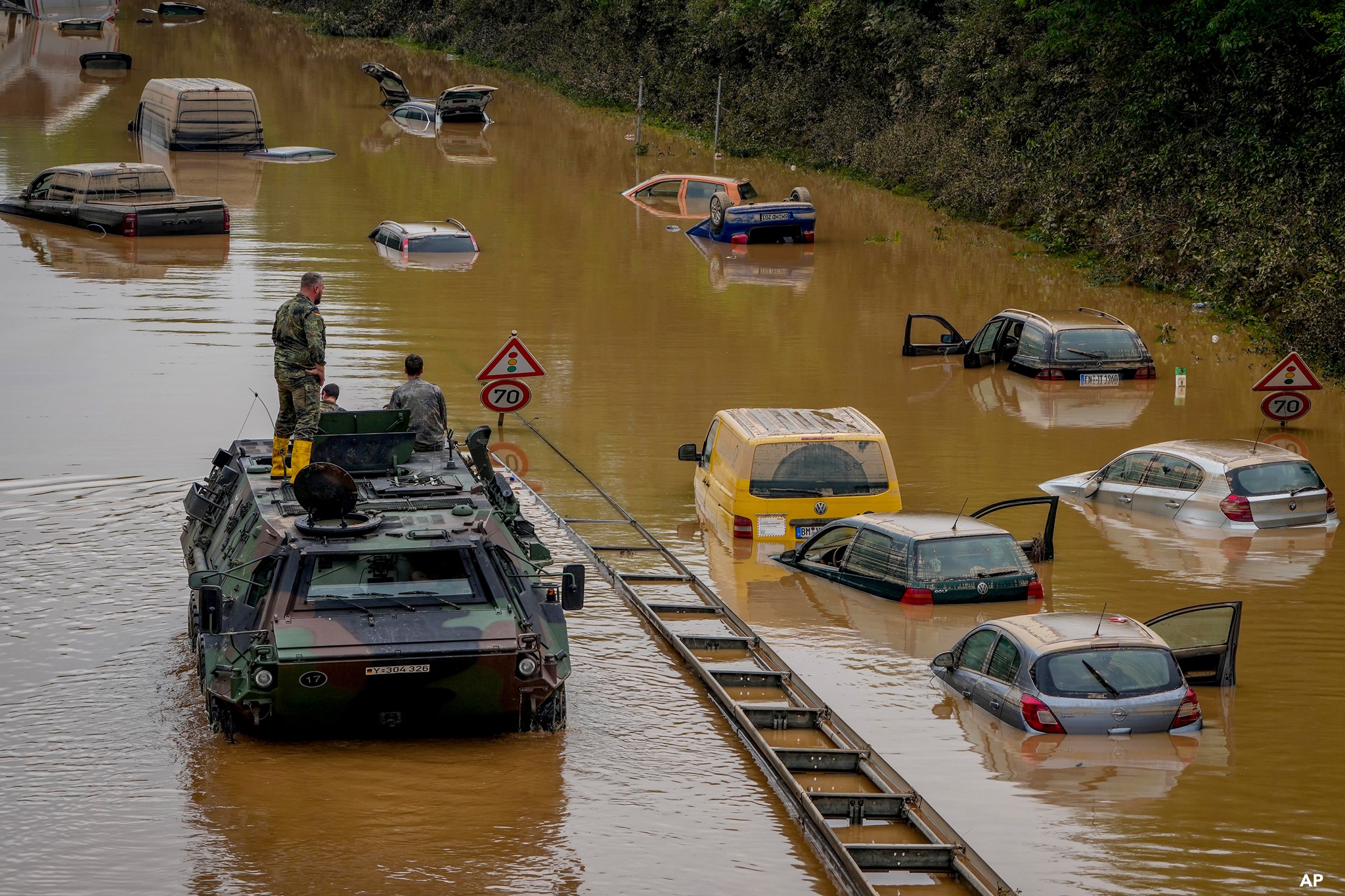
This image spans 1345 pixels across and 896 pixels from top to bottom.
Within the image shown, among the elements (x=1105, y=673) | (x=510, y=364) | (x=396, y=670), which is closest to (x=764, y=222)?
(x=510, y=364)

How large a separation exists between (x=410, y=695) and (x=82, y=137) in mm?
49547

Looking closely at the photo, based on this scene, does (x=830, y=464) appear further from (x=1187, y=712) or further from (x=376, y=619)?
(x=376, y=619)

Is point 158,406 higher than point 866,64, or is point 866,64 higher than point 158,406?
point 866,64

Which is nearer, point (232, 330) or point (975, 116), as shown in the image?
point (232, 330)

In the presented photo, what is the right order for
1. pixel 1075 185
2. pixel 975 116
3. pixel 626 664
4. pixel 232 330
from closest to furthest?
pixel 626 664 → pixel 232 330 → pixel 1075 185 → pixel 975 116

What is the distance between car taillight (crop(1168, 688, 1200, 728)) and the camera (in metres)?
13.3

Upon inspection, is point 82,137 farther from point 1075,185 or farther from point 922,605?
point 922,605

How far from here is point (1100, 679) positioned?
1334cm

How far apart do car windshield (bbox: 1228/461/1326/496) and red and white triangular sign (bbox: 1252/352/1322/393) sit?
12.1 feet

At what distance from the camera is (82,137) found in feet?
189

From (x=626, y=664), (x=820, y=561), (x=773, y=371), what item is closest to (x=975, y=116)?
(x=773, y=371)

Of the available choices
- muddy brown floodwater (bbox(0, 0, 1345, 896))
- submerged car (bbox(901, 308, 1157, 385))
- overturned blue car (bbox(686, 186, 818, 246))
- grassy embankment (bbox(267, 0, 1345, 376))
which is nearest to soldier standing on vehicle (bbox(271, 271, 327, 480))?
muddy brown floodwater (bbox(0, 0, 1345, 896))

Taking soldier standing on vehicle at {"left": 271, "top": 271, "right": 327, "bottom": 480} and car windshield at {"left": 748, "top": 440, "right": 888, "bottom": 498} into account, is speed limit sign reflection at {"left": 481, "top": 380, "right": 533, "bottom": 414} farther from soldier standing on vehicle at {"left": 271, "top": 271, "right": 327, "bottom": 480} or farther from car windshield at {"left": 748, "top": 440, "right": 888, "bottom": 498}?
soldier standing on vehicle at {"left": 271, "top": 271, "right": 327, "bottom": 480}

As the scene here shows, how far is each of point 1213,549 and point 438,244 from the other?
2312 cm
